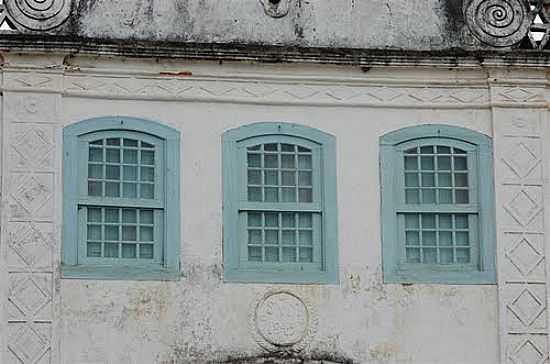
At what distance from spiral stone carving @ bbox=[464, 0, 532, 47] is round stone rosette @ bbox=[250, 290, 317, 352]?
11.3 feet

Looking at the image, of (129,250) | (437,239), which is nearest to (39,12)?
(129,250)

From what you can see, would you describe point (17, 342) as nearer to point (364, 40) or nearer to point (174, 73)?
point (174, 73)

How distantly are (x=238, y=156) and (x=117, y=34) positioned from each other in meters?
1.78

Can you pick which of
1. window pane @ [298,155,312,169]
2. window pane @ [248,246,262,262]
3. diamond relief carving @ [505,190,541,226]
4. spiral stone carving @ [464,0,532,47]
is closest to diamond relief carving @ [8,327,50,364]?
window pane @ [248,246,262,262]

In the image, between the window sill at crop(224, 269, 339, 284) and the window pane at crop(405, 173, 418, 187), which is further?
the window pane at crop(405, 173, 418, 187)

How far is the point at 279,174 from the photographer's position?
15531 millimetres

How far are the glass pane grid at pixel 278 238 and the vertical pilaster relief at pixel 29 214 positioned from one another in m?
2.00

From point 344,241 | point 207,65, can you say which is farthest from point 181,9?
point 344,241

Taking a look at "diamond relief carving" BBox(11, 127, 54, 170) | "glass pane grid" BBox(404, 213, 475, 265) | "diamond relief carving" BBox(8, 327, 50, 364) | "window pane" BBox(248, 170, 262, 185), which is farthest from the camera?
"glass pane grid" BBox(404, 213, 475, 265)

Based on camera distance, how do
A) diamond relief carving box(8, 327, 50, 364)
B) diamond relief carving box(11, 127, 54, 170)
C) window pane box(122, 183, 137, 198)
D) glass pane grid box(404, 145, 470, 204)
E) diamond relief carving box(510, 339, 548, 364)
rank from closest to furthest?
diamond relief carving box(8, 327, 50, 364) → diamond relief carving box(11, 127, 54, 170) → window pane box(122, 183, 137, 198) → diamond relief carving box(510, 339, 548, 364) → glass pane grid box(404, 145, 470, 204)

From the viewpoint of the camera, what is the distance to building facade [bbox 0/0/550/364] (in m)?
15.0

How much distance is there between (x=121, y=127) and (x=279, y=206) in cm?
179

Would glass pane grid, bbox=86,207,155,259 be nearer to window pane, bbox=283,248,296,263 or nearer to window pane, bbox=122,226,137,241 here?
window pane, bbox=122,226,137,241

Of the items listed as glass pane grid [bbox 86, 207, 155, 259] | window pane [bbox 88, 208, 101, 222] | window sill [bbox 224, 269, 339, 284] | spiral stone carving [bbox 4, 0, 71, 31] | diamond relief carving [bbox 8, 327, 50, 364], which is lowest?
diamond relief carving [bbox 8, 327, 50, 364]
